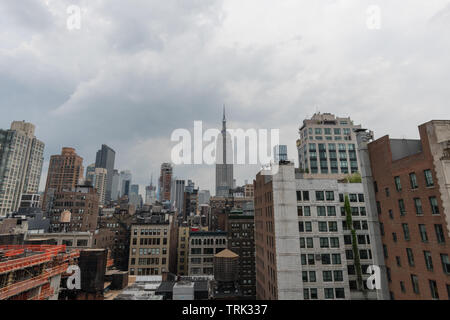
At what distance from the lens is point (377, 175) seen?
32.4m

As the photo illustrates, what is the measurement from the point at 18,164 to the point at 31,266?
18389 cm

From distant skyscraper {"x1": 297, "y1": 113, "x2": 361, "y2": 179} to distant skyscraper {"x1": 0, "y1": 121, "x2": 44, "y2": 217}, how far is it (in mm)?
184110

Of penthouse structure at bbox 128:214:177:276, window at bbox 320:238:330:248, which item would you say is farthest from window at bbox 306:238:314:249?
penthouse structure at bbox 128:214:177:276

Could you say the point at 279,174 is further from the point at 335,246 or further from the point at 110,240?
the point at 110,240

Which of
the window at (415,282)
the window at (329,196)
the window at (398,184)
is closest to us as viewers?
the window at (415,282)

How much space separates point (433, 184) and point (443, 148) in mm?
3730

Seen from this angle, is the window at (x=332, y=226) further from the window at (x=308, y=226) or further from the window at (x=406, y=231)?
the window at (x=406, y=231)

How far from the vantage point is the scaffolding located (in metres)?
29.1

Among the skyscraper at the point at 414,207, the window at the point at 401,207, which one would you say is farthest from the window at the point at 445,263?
the window at the point at 401,207

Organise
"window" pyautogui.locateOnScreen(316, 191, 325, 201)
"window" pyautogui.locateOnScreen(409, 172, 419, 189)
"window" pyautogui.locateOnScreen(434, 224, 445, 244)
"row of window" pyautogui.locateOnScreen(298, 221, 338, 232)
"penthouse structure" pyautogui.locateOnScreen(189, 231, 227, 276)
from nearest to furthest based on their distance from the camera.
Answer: "window" pyautogui.locateOnScreen(434, 224, 445, 244)
"window" pyautogui.locateOnScreen(409, 172, 419, 189)
"row of window" pyautogui.locateOnScreen(298, 221, 338, 232)
"window" pyautogui.locateOnScreen(316, 191, 325, 201)
"penthouse structure" pyautogui.locateOnScreen(189, 231, 227, 276)

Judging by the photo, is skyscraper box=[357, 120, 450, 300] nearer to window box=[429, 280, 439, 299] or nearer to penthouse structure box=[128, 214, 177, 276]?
window box=[429, 280, 439, 299]

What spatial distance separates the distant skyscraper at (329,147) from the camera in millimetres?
91188

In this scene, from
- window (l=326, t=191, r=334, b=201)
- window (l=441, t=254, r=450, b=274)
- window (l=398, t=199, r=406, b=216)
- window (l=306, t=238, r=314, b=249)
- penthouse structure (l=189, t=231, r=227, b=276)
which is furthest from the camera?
penthouse structure (l=189, t=231, r=227, b=276)

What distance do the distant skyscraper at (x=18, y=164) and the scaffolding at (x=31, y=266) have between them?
158 m
